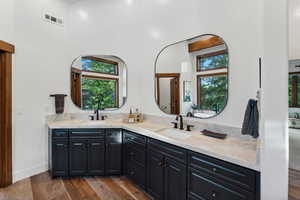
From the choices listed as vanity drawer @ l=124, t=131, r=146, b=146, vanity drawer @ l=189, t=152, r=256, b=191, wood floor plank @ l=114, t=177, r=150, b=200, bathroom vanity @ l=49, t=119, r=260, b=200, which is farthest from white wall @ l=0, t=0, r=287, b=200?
wood floor plank @ l=114, t=177, r=150, b=200

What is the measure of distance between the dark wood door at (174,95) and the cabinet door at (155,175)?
0.83 metres

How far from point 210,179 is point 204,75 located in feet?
4.47

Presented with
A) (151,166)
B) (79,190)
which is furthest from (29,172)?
(151,166)

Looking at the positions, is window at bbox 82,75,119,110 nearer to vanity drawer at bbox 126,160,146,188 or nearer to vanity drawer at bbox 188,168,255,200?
vanity drawer at bbox 126,160,146,188

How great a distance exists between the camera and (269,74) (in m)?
1.21

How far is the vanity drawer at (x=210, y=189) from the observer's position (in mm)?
1347

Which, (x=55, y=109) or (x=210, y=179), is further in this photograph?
(x=55, y=109)

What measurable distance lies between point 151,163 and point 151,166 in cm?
4

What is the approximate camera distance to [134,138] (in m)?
2.55

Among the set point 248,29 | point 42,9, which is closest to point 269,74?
point 248,29

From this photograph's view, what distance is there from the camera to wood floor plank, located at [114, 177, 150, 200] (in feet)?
7.70

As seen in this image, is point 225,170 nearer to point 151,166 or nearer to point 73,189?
point 151,166

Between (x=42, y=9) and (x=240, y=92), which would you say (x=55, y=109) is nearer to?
(x=42, y=9)

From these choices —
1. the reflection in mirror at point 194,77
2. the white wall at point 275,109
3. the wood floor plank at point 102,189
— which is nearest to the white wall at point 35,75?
the wood floor plank at point 102,189
